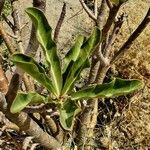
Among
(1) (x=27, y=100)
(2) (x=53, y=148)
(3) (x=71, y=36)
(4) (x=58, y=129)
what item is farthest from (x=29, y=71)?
(3) (x=71, y=36)

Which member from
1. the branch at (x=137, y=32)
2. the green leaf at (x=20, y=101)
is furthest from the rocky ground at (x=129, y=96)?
the green leaf at (x=20, y=101)

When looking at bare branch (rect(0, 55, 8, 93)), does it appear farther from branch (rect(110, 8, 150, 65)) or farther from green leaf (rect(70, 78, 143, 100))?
branch (rect(110, 8, 150, 65))

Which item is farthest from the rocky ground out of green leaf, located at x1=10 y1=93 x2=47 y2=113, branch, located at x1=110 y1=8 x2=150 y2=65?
green leaf, located at x1=10 y1=93 x2=47 y2=113

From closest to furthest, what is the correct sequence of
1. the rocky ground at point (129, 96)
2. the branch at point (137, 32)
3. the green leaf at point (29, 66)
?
the green leaf at point (29, 66)
the branch at point (137, 32)
the rocky ground at point (129, 96)

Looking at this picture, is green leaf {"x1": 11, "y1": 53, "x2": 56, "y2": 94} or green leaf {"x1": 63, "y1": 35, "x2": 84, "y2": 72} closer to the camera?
green leaf {"x1": 11, "y1": 53, "x2": 56, "y2": 94}

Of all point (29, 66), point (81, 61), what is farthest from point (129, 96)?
point (29, 66)

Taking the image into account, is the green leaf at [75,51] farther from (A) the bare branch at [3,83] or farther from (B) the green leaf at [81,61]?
(A) the bare branch at [3,83]
